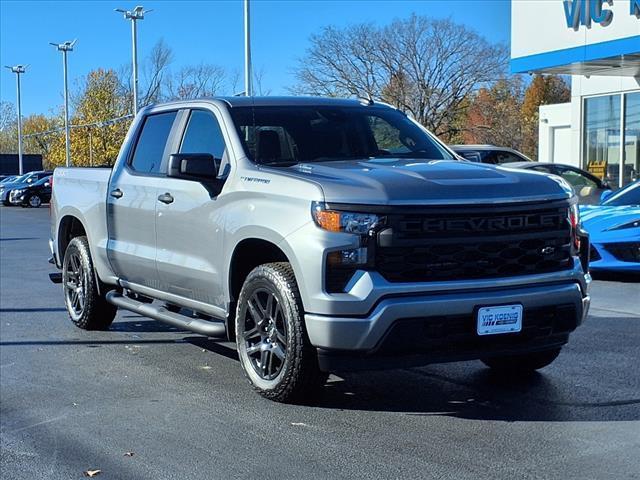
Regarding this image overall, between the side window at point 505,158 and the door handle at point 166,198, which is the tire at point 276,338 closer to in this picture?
the door handle at point 166,198

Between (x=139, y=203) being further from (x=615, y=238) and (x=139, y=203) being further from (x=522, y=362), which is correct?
(x=615, y=238)

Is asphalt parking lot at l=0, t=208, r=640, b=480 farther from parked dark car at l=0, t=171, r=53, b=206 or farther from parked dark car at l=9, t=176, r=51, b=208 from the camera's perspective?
parked dark car at l=0, t=171, r=53, b=206

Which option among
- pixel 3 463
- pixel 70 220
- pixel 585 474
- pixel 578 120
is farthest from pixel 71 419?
pixel 578 120

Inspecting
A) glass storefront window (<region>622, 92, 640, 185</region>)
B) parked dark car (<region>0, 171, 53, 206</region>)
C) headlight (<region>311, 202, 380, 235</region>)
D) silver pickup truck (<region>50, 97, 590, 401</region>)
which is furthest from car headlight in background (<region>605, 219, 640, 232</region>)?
parked dark car (<region>0, 171, 53, 206</region>)

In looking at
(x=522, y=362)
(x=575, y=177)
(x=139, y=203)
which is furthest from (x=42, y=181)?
(x=522, y=362)

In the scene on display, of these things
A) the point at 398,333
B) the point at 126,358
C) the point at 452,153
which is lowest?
the point at 126,358

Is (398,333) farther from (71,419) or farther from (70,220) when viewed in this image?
(70,220)

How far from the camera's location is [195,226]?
6137 millimetres

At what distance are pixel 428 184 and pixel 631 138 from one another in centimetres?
1821

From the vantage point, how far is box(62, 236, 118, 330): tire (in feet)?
26.0

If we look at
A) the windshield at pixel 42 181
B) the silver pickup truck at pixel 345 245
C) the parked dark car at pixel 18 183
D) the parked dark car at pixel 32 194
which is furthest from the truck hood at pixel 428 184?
the parked dark car at pixel 18 183

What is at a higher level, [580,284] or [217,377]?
[580,284]

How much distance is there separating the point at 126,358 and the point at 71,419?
1733mm

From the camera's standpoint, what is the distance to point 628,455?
4488 mm
